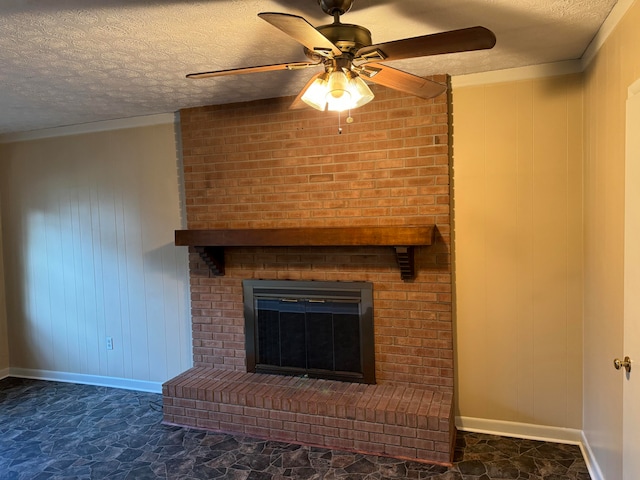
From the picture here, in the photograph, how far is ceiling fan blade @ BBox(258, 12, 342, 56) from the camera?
48.2 inches

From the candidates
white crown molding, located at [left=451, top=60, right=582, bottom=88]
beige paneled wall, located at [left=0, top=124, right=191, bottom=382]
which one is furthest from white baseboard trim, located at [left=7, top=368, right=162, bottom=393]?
white crown molding, located at [left=451, top=60, right=582, bottom=88]

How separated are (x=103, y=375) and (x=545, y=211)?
12.9 ft

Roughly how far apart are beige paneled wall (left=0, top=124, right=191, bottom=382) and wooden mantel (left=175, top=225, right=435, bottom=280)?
1.57 feet

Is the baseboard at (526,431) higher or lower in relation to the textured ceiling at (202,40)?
lower

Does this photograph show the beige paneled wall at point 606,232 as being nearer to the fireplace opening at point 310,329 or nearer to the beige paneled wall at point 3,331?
the fireplace opening at point 310,329

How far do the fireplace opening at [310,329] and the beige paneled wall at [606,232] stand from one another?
1.34 m

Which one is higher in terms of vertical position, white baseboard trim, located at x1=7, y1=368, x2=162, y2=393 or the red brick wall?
the red brick wall

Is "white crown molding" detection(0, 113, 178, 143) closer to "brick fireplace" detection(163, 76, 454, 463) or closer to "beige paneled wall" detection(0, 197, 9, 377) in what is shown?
"brick fireplace" detection(163, 76, 454, 463)

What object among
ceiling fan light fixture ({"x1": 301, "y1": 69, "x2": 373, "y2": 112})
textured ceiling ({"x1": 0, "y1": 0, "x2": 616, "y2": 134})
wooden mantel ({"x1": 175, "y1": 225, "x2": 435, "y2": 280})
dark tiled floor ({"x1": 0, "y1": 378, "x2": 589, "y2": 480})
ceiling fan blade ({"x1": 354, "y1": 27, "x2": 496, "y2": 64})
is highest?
textured ceiling ({"x1": 0, "y1": 0, "x2": 616, "y2": 134})

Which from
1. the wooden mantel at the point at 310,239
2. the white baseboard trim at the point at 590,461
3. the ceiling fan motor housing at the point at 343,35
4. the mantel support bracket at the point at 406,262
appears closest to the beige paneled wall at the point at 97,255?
the wooden mantel at the point at 310,239

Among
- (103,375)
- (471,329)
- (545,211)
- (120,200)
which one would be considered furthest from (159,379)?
(545,211)

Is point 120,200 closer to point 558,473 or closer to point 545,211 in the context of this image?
point 545,211

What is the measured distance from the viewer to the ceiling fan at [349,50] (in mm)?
1361

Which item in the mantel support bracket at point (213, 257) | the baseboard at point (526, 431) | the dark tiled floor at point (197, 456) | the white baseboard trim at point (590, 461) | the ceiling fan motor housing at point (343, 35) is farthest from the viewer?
the mantel support bracket at point (213, 257)
